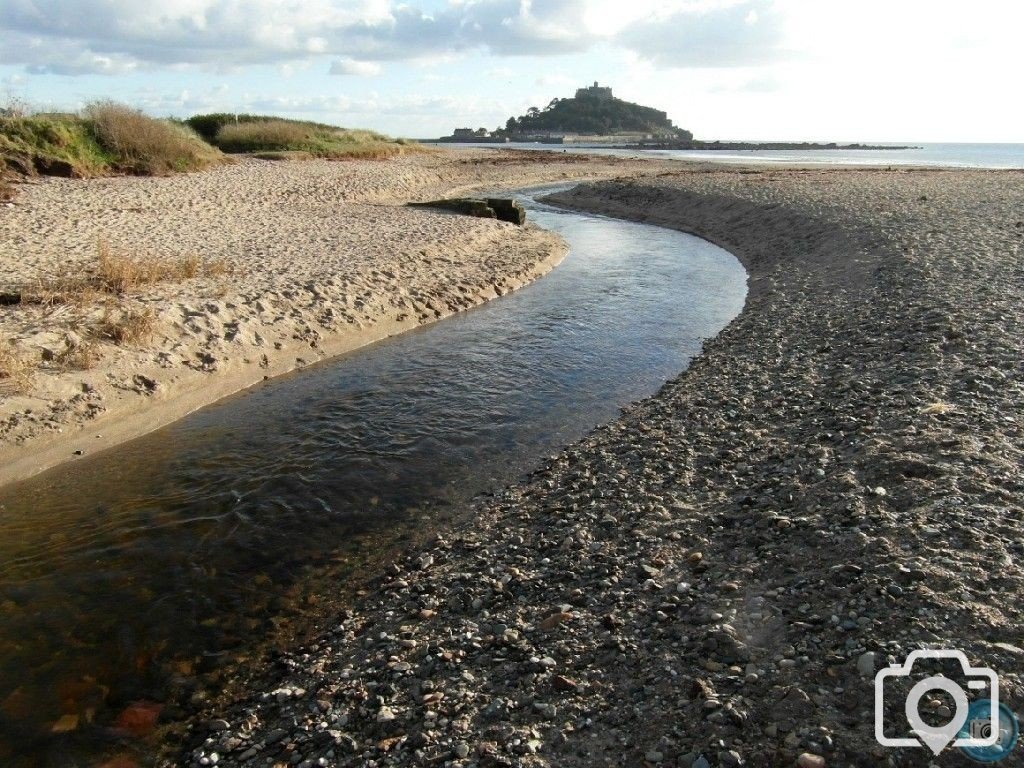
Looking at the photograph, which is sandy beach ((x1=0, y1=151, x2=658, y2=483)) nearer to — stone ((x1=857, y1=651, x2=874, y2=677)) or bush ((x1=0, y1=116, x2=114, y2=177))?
bush ((x1=0, y1=116, x2=114, y2=177))

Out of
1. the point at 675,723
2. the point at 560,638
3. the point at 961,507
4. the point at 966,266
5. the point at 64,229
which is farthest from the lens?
the point at 64,229

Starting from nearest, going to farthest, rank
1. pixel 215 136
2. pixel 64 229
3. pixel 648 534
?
pixel 648 534
pixel 64 229
pixel 215 136

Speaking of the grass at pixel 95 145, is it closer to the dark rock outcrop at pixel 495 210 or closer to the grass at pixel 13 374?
the dark rock outcrop at pixel 495 210

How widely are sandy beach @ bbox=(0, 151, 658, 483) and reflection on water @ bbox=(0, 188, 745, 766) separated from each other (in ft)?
2.23

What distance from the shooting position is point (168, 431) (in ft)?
33.4

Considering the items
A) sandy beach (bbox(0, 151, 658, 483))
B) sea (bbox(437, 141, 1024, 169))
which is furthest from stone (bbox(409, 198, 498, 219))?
sea (bbox(437, 141, 1024, 169))


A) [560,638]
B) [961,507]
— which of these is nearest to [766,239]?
[961,507]

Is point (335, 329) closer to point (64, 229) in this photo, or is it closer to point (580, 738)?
point (64, 229)

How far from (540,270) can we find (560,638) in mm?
18238

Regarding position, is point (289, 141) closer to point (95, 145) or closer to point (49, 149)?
point (95, 145)

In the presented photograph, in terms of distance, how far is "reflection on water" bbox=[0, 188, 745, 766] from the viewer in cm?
547

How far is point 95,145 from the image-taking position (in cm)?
2920

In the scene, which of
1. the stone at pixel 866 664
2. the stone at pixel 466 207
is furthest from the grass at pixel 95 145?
the stone at pixel 866 664

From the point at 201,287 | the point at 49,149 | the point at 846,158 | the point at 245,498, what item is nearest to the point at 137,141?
the point at 49,149
